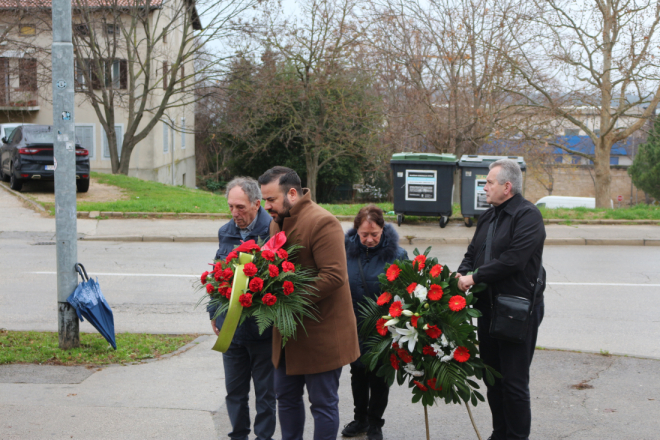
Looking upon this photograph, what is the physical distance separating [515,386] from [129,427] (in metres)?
2.49

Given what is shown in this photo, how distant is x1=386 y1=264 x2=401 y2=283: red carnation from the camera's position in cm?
382

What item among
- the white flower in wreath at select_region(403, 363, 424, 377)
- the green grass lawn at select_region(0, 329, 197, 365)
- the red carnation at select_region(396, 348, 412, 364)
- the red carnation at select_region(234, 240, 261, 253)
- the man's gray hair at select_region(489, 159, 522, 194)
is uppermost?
the man's gray hair at select_region(489, 159, 522, 194)

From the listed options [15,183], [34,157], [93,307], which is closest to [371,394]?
[93,307]

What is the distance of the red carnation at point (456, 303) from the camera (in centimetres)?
366

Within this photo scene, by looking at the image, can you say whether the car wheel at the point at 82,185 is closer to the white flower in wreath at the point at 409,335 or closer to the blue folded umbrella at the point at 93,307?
the blue folded umbrella at the point at 93,307

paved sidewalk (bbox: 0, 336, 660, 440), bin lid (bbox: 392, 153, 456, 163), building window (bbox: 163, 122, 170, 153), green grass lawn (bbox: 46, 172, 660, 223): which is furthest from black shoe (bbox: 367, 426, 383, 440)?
building window (bbox: 163, 122, 170, 153)

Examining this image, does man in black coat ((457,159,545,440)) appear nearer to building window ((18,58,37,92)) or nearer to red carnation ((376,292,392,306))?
red carnation ((376,292,392,306))

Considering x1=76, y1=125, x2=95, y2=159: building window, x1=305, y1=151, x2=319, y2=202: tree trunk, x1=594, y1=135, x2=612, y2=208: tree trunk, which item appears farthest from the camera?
x1=76, y1=125, x2=95, y2=159: building window

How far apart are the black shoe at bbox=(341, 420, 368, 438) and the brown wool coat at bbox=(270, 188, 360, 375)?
1029 millimetres

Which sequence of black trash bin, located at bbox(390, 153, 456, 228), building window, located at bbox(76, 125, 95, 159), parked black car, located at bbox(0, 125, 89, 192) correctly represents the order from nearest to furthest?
black trash bin, located at bbox(390, 153, 456, 228), parked black car, located at bbox(0, 125, 89, 192), building window, located at bbox(76, 125, 95, 159)

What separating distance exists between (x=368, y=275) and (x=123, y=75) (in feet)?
92.6

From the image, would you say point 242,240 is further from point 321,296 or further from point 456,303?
point 456,303

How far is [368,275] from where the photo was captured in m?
4.20

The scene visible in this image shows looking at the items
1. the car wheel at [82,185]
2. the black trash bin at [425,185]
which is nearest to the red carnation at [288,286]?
the black trash bin at [425,185]
